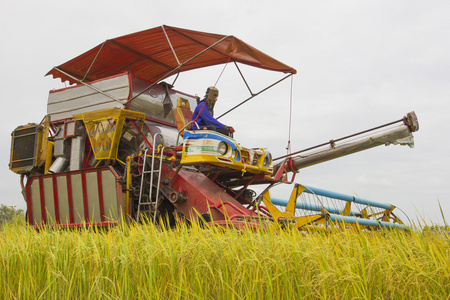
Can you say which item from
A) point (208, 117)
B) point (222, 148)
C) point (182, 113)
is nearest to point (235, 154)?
point (222, 148)

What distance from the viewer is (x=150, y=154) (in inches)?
299

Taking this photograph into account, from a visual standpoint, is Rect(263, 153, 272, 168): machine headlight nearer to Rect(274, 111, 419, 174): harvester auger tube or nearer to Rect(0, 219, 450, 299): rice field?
Rect(274, 111, 419, 174): harvester auger tube

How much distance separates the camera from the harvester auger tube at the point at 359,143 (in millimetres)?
6941

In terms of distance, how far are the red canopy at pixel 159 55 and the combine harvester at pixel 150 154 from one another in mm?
20

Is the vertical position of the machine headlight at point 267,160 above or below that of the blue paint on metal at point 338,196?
above

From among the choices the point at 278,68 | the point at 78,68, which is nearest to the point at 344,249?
the point at 278,68

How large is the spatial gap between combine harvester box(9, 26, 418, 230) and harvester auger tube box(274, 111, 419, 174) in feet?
0.05

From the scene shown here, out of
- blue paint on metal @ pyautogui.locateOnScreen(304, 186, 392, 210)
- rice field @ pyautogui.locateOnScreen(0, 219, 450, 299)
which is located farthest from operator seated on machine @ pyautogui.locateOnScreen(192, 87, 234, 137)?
rice field @ pyautogui.locateOnScreen(0, 219, 450, 299)

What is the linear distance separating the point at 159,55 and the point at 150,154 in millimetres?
2496

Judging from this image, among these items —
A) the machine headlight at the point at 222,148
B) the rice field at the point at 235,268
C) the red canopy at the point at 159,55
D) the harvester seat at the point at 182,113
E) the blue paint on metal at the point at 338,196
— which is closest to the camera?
the rice field at the point at 235,268

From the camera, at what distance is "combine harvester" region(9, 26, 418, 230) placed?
22.6ft

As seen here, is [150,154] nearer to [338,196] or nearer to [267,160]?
[267,160]

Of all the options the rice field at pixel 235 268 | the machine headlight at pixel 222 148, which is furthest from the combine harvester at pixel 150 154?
the rice field at pixel 235 268

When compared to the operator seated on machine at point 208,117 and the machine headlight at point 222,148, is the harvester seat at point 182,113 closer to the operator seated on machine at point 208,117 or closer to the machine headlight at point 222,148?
the operator seated on machine at point 208,117
